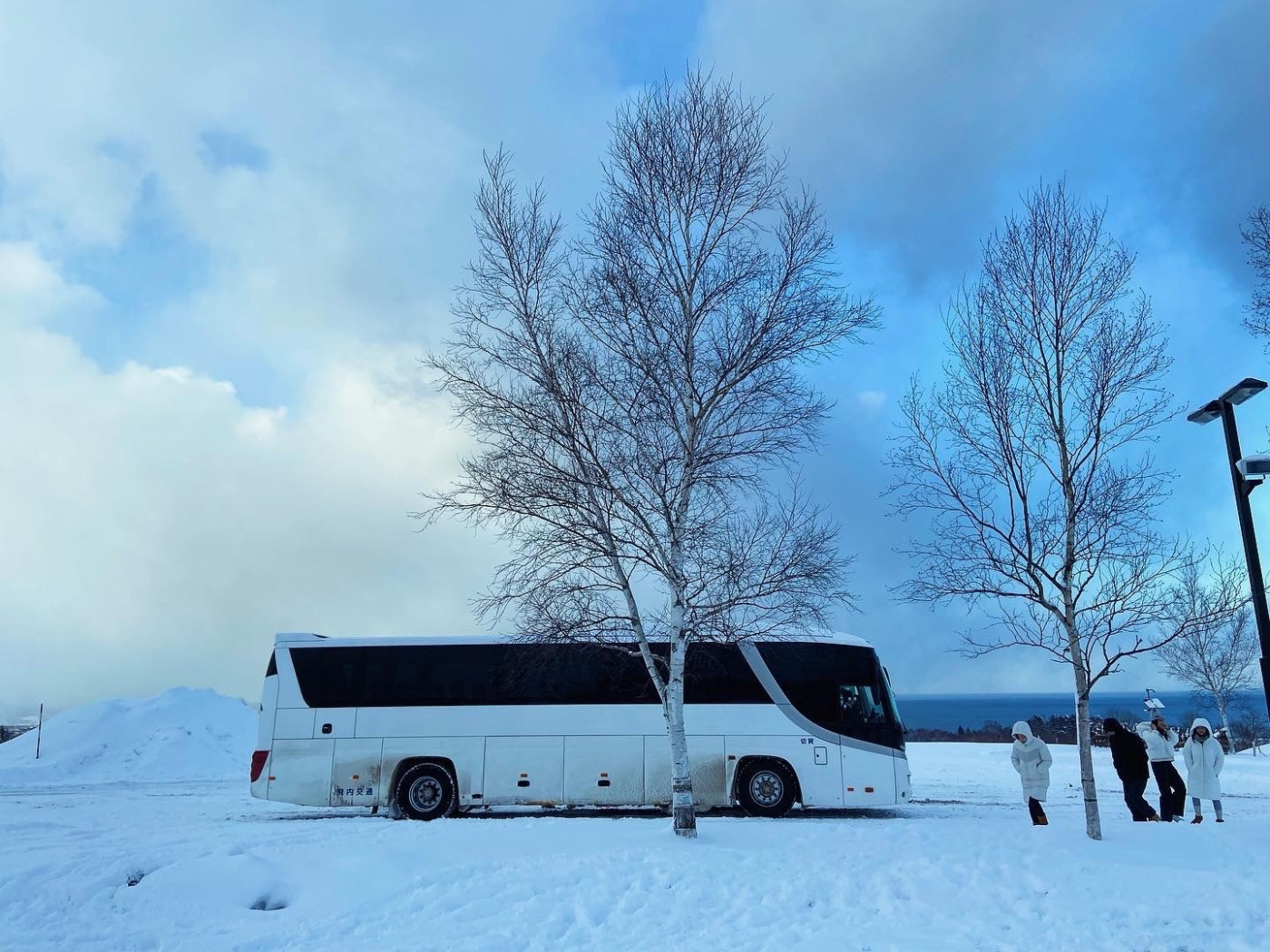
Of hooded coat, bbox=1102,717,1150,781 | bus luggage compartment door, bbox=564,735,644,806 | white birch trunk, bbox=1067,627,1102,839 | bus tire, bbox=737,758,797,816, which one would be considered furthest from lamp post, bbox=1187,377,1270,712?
bus luggage compartment door, bbox=564,735,644,806

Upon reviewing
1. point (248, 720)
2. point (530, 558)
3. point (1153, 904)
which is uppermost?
point (530, 558)

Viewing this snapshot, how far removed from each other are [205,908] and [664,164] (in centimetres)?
1138

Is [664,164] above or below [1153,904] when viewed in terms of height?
above

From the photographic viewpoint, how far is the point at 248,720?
32531mm

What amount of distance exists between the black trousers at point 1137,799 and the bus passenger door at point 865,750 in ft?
12.5

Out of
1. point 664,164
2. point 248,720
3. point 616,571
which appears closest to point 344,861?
point 616,571

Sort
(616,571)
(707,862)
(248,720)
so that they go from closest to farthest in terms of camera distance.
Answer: (707,862), (616,571), (248,720)

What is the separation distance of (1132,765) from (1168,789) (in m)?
1.56

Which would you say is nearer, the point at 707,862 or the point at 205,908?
the point at 205,908

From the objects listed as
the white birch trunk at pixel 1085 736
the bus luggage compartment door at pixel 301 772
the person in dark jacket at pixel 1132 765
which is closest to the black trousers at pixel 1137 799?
the person in dark jacket at pixel 1132 765

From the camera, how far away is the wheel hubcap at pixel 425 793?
1711 centimetres

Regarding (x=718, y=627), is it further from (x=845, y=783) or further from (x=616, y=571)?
(x=845, y=783)

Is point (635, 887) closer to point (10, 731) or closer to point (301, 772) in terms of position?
point (301, 772)

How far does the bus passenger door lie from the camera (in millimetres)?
16781
